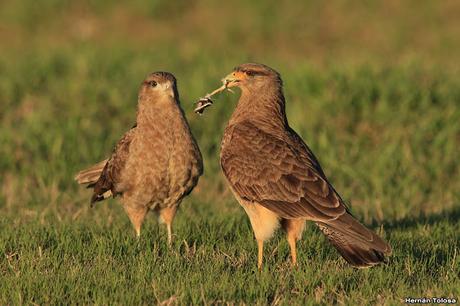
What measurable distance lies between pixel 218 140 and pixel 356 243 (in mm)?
6638

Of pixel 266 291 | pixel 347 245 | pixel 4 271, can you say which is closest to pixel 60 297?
pixel 4 271

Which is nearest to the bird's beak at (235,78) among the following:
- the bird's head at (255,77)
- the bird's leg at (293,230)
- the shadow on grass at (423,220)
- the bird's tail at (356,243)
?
the bird's head at (255,77)

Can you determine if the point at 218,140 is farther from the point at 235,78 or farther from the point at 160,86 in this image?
the point at 235,78

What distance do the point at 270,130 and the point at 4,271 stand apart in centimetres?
259

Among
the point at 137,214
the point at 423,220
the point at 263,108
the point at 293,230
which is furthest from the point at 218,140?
the point at 293,230

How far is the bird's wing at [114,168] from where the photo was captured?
28.1 ft

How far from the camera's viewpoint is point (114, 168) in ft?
28.3

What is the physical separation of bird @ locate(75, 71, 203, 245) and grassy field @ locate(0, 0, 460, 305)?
33 cm

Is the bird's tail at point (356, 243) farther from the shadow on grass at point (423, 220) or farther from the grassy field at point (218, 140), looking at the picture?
the shadow on grass at point (423, 220)

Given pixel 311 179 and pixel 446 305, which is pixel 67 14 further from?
pixel 446 305

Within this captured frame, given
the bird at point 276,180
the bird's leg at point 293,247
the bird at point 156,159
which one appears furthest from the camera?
the bird at point 156,159

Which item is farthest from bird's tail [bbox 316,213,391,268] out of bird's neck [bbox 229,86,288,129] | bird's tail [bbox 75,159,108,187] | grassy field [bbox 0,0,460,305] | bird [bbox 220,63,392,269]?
bird's tail [bbox 75,159,108,187]

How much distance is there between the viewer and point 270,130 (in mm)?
7703

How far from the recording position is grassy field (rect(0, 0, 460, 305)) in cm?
660
